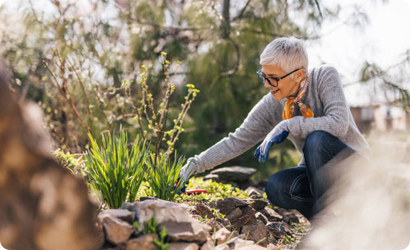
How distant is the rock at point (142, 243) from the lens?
1.25 m

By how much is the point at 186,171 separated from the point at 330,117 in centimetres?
81

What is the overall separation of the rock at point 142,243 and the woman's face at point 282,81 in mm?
1115

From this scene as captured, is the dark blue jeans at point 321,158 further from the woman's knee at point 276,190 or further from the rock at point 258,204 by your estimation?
the rock at point 258,204

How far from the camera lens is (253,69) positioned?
3.96 meters

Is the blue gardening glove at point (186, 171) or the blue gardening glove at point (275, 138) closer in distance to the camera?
the blue gardening glove at point (275, 138)

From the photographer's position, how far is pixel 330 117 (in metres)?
1.89

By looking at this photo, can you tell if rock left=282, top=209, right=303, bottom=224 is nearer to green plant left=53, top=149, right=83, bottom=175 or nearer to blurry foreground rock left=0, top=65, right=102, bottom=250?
green plant left=53, top=149, right=83, bottom=175

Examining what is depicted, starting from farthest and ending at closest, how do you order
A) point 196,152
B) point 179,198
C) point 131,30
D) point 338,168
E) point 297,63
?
1. point 131,30
2. point 196,152
3. point 179,198
4. point 297,63
5. point 338,168

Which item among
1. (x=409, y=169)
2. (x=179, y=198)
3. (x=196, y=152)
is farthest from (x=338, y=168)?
(x=196, y=152)

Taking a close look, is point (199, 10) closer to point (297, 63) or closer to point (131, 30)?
point (131, 30)

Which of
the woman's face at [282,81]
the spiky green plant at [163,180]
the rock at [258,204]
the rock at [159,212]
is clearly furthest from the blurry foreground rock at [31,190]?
the rock at [258,204]

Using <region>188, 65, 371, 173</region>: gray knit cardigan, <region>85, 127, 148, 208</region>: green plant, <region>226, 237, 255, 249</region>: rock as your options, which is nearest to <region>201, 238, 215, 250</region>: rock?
<region>226, 237, 255, 249</region>: rock

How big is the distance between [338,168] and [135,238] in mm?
1097

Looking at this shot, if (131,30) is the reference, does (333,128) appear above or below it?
below
